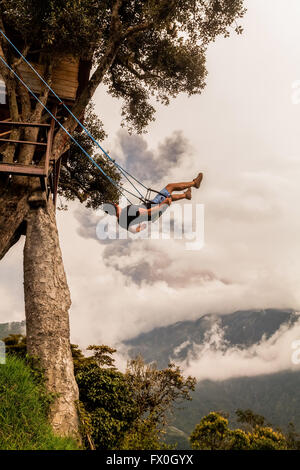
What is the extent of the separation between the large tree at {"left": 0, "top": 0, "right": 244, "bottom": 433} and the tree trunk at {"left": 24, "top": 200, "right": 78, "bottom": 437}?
0.02 m

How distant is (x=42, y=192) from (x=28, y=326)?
4229mm

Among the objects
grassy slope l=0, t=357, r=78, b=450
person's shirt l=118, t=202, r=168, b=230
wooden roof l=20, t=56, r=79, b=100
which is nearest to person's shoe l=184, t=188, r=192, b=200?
person's shirt l=118, t=202, r=168, b=230

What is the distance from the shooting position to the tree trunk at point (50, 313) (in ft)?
22.9

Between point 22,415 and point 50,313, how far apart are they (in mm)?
2711

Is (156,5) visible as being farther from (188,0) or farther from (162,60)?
(162,60)

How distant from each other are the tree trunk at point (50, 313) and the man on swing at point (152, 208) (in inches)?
90.9

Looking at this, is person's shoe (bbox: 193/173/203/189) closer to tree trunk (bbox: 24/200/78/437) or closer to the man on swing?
the man on swing

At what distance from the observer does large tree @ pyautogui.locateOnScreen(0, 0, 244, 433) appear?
803cm

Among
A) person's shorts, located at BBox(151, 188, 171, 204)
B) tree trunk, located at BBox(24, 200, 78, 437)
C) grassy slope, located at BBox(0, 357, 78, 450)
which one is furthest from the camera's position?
person's shorts, located at BBox(151, 188, 171, 204)

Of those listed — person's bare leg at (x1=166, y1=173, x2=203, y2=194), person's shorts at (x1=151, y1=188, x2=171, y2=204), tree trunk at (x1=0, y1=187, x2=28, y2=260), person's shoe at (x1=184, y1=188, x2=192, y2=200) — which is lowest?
tree trunk at (x1=0, y1=187, x2=28, y2=260)

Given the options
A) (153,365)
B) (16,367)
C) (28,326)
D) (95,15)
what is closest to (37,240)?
(28,326)

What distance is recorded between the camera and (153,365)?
64.5ft

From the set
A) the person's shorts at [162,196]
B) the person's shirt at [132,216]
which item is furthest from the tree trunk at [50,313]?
the person's shorts at [162,196]

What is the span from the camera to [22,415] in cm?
573
